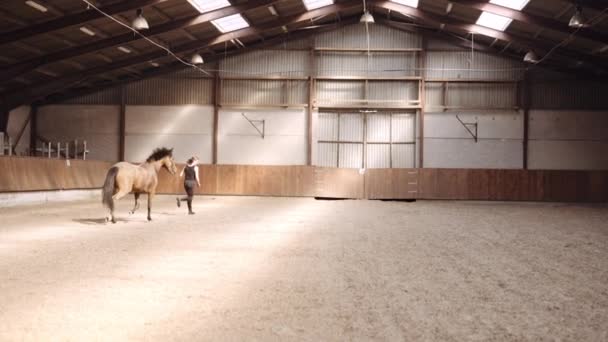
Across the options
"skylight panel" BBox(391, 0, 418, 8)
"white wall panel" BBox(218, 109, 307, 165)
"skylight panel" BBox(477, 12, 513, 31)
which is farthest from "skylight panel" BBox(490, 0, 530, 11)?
"white wall panel" BBox(218, 109, 307, 165)

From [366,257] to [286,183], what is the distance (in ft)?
58.2

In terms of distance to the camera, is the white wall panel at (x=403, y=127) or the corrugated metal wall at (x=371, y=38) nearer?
the white wall panel at (x=403, y=127)

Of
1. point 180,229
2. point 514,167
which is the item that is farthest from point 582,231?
point 514,167

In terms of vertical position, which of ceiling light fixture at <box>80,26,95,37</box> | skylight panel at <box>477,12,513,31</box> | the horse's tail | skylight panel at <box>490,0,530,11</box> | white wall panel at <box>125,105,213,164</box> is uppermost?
skylight panel at <box>477,12,513,31</box>

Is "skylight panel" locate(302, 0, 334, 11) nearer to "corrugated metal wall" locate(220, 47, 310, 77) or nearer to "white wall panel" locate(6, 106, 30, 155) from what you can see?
"corrugated metal wall" locate(220, 47, 310, 77)

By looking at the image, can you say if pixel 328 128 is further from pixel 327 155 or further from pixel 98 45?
pixel 98 45

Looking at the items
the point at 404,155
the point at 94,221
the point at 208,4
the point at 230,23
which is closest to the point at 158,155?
the point at 94,221

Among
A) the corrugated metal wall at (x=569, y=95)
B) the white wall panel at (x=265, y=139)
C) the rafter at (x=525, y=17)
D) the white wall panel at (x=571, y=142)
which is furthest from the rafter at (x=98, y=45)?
the white wall panel at (x=571, y=142)

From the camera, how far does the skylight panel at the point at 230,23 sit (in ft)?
69.1

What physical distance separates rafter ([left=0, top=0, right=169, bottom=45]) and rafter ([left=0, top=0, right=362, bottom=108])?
6.01m

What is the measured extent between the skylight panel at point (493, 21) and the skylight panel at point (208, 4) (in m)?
10.2

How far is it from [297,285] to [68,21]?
14.4 meters

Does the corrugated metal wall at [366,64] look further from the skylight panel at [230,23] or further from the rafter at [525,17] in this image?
the rafter at [525,17]

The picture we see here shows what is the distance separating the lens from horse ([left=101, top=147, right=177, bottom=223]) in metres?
10.7
